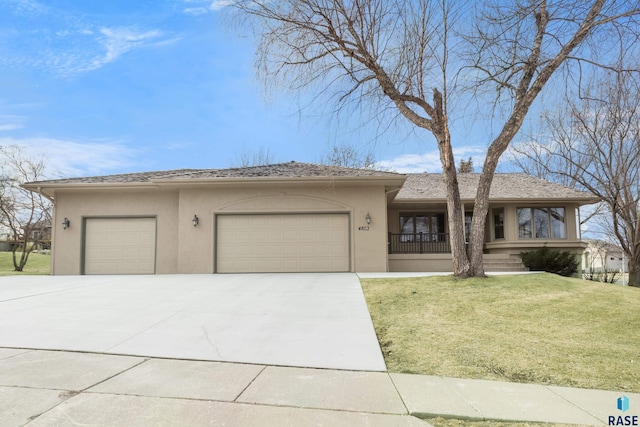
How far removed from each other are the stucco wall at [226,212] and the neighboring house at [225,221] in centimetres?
4

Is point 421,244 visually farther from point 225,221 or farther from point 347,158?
point 347,158

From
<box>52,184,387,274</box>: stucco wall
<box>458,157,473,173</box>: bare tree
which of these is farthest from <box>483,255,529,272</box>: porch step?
<box>458,157,473,173</box>: bare tree

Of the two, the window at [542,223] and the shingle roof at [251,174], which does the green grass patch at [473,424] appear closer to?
the shingle roof at [251,174]

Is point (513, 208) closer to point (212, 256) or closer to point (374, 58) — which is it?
point (374, 58)

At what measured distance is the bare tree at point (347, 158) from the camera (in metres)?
31.1

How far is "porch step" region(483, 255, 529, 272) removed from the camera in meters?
16.6

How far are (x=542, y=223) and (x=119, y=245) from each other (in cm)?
1789

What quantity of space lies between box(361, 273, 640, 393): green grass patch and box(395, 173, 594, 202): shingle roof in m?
8.34

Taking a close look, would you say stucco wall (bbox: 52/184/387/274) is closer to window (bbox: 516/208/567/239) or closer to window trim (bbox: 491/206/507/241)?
window trim (bbox: 491/206/507/241)

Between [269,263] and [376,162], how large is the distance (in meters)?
19.5

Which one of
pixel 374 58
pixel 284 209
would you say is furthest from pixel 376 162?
pixel 374 58

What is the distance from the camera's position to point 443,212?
65.3 feet

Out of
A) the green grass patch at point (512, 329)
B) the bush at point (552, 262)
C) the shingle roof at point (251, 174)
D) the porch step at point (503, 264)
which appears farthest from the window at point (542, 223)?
the green grass patch at point (512, 329)

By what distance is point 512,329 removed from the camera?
261 inches
